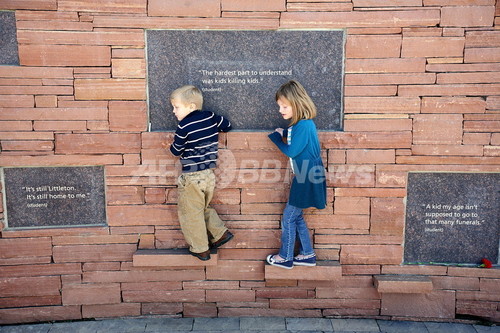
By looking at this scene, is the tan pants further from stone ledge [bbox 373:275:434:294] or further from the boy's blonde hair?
stone ledge [bbox 373:275:434:294]

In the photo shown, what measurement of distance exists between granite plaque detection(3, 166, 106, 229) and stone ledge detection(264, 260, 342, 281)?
4.99 feet

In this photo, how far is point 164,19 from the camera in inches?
131

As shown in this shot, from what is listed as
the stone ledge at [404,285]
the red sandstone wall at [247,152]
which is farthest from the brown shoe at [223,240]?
the stone ledge at [404,285]

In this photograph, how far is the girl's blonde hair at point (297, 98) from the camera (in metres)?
3.20

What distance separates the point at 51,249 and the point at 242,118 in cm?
197

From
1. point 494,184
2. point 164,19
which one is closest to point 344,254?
point 494,184

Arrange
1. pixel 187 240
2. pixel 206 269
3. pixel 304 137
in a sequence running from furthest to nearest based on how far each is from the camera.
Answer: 1. pixel 206 269
2. pixel 187 240
3. pixel 304 137

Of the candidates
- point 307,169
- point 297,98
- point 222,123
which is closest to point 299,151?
point 307,169

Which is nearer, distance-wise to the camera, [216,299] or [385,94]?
[385,94]

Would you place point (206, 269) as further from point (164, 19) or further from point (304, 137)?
point (164, 19)

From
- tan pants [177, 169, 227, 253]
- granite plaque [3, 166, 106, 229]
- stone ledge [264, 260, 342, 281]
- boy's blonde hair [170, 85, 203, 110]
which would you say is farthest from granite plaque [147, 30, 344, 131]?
stone ledge [264, 260, 342, 281]

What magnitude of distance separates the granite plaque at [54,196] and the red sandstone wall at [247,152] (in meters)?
0.09

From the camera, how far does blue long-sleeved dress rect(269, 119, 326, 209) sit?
3215 mm

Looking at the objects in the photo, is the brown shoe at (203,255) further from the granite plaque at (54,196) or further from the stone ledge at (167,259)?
the granite plaque at (54,196)
